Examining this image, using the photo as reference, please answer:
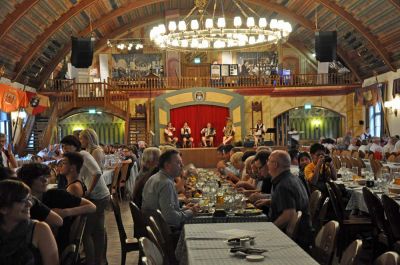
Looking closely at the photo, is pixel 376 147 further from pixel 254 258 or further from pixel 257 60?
pixel 257 60

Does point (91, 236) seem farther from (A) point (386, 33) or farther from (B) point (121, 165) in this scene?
(A) point (386, 33)

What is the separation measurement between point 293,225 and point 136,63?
26591 mm

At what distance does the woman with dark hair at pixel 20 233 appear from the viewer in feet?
10.5

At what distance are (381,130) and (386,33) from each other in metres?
3.87

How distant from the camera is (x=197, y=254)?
3629 mm

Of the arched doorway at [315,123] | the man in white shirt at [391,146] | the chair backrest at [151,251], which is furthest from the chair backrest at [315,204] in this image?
the arched doorway at [315,123]

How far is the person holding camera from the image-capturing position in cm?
773

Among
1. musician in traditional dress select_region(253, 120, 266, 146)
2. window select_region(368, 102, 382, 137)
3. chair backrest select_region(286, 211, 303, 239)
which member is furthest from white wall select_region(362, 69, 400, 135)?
chair backrest select_region(286, 211, 303, 239)

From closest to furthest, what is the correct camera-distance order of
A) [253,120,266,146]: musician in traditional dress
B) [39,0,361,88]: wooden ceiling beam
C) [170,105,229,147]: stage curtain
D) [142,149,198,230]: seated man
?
[142,149,198,230]: seated man < [39,0,361,88]: wooden ceiling beam < [253,120,266,146]: musician in traditional dress < [170,105,229,147]: stage curtain

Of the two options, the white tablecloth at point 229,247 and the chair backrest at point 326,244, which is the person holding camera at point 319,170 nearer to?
the white tablecloth at point 229,247

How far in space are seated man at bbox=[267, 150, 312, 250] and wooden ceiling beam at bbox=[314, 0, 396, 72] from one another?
57.2 feet

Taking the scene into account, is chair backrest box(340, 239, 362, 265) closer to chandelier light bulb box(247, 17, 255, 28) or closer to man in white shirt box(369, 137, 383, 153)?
chandelier light bulb box(247, 17, 255, 28)

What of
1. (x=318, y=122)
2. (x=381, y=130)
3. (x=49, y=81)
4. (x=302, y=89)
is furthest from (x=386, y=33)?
(x=49, y=81)

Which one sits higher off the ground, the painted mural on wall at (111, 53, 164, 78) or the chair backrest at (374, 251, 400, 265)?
the painted mural on wall at (111, 53, 164, 78)
